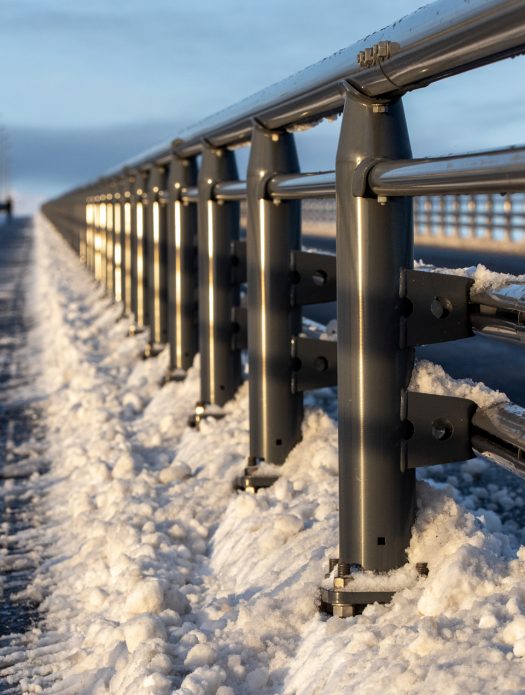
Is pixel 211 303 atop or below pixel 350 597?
atop

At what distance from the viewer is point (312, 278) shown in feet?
16.9

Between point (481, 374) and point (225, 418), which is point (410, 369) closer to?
point (481, 374)

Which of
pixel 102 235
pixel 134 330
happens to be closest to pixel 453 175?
pixel 134 330

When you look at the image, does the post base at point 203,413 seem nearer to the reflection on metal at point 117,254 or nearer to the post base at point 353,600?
the post base at point 353,600

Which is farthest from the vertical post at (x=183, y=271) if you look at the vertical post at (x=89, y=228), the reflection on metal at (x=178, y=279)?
the vertical post at (x=89, y=228)

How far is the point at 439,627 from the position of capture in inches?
119

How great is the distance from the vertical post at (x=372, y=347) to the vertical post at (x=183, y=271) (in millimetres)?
4614

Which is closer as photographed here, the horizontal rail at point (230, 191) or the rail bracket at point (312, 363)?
the rail bracket at point (312, 363)

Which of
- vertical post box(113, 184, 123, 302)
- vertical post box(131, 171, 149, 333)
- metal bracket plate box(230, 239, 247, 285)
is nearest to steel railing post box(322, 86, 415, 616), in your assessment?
metal bracket plate box(230, 239, 247, 285)

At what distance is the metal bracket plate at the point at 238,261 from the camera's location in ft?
22.0

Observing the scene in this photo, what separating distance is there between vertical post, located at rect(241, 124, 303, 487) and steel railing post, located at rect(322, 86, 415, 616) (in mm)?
1523

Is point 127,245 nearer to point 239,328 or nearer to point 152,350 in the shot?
point 152,350

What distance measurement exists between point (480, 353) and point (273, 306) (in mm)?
1050

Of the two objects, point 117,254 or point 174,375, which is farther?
point 117,254
